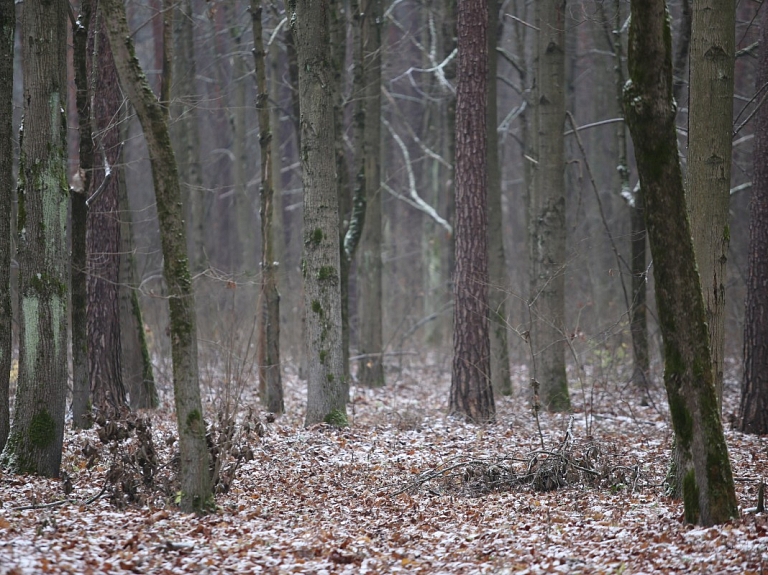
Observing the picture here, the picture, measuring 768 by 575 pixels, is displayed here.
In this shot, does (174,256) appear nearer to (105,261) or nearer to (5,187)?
(5,187)

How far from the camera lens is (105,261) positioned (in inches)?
439

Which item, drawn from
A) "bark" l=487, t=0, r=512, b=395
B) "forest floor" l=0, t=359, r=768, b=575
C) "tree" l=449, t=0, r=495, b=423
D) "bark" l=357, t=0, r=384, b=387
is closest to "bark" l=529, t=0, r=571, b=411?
"tree" l=449, t=0, r=495, b=423

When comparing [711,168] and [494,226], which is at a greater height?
[494,226]

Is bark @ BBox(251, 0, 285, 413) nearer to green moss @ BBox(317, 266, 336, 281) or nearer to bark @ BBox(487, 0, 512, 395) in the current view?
green moss @ BBox(317, 266, 336, 281)

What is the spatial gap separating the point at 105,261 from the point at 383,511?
6424mm

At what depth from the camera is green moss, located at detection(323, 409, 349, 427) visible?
33.3 feet

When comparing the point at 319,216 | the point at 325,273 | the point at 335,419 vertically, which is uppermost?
the point at 319,216

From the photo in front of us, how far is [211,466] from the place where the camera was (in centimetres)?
683

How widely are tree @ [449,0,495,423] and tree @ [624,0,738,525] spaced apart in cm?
573

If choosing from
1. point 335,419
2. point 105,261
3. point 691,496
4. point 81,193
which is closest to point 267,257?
point 105,261

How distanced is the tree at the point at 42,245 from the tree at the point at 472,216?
5.80 metres

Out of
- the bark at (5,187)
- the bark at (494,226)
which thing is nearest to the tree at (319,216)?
the bark at (5,187)

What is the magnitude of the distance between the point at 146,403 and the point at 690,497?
898cm

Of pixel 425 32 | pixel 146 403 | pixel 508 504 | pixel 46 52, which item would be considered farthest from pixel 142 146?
pixel 508 504
